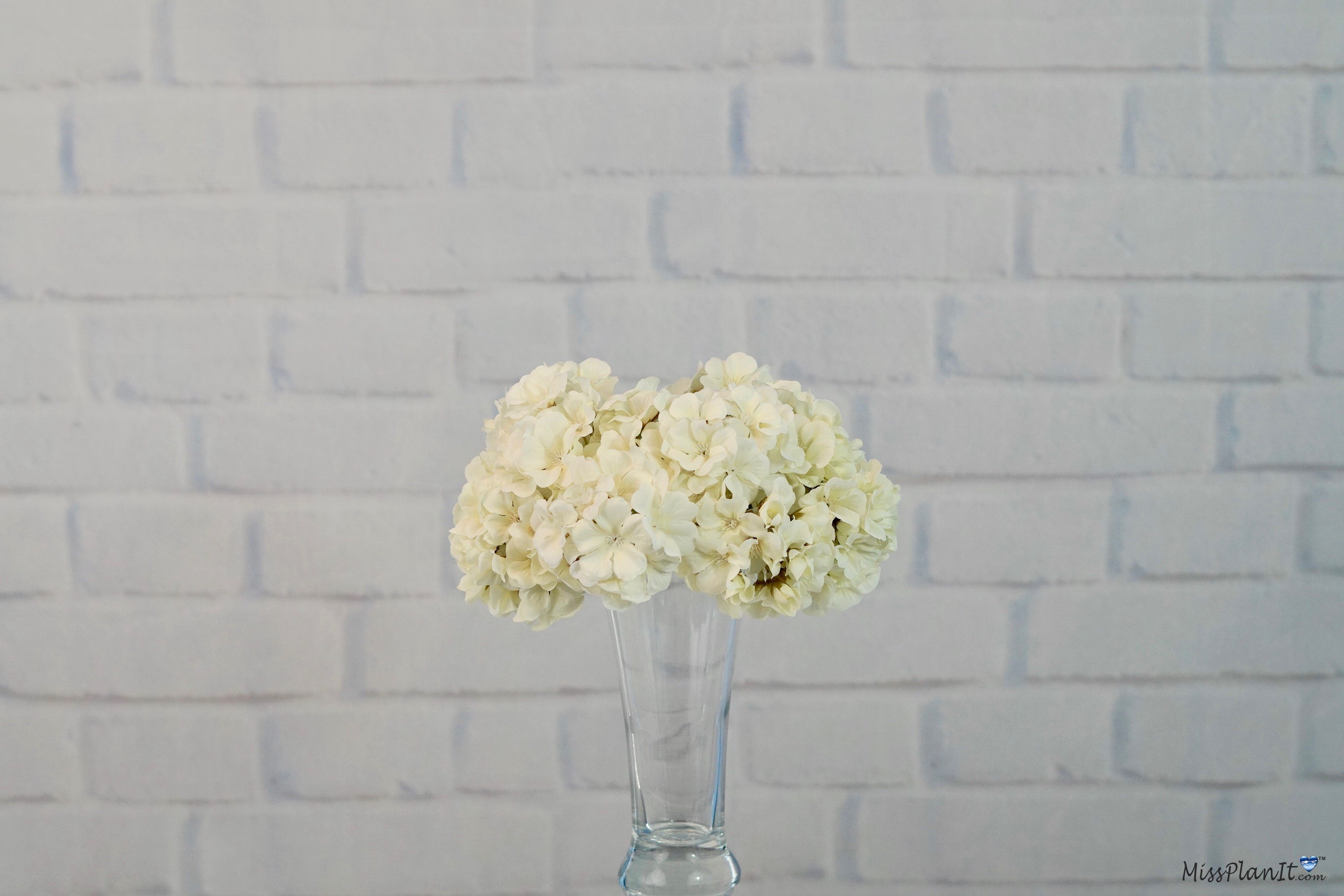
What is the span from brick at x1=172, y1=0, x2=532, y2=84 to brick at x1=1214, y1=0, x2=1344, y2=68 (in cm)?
63

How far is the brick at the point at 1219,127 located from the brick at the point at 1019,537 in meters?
0.31

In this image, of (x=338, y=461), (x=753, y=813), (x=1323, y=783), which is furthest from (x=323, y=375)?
(x=1323, y=783)

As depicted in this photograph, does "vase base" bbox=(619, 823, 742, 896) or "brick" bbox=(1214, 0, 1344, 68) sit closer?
"vase base" bbox=(619, 823, 742, 896)

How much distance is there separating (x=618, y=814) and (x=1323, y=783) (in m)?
0.68

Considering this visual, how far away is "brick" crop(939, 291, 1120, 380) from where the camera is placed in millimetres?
944

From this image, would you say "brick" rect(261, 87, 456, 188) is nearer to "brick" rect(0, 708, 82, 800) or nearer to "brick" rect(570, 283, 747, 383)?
"brick" rect(570, 283, 747, 383)

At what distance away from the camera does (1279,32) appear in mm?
927

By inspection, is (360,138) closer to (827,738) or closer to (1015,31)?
(1015,31)

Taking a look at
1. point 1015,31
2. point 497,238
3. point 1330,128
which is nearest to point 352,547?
point 497,238

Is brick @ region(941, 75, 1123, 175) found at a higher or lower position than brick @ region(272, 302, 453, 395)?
higher

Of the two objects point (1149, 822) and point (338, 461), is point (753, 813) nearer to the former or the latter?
point (1149, 822)

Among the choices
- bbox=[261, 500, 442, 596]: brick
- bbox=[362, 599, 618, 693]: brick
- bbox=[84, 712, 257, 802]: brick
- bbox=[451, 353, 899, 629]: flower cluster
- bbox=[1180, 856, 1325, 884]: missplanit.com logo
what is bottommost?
bbox=[1180, 856, 1325, 884]: missplanit.com logo

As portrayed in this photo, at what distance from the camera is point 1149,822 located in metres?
0.98

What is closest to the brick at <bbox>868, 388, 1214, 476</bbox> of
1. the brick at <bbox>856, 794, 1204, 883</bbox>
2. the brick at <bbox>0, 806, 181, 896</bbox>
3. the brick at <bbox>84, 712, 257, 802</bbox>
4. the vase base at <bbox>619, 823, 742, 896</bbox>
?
the brick at <bbox>856, 794, 1204, 883</bbox>
